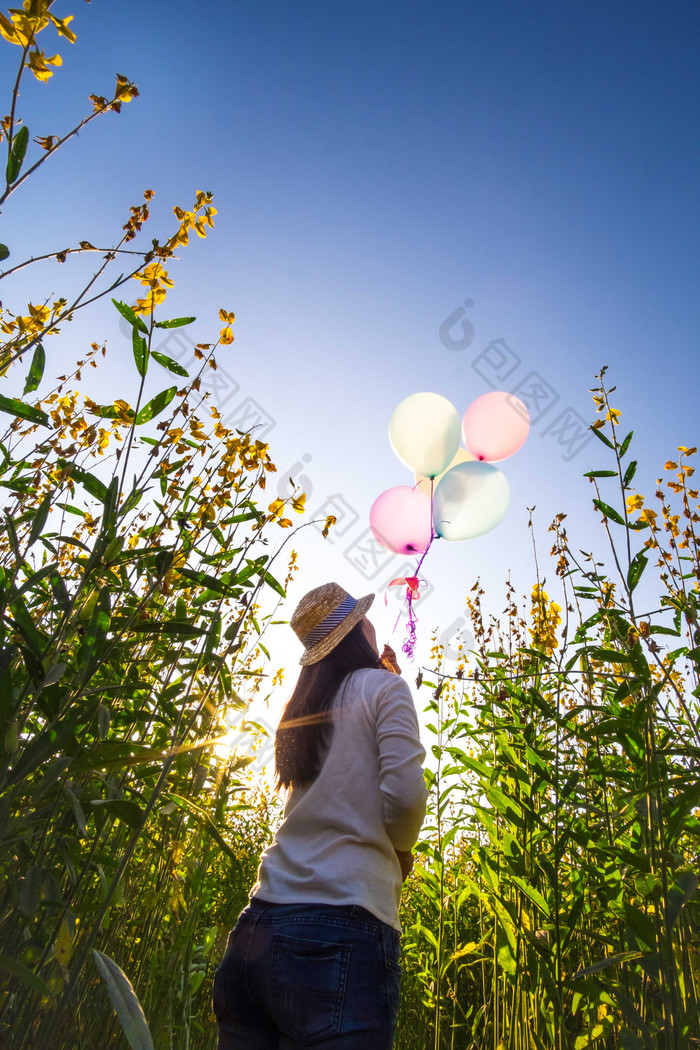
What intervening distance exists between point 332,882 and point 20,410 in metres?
1.06

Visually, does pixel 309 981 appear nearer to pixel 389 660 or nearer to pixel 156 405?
pixel 389 660

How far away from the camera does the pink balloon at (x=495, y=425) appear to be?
9.07 ft

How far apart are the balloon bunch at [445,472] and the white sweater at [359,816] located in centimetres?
126

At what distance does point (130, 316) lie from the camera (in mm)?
1201

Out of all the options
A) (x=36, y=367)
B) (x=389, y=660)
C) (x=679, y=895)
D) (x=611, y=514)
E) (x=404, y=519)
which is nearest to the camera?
(x=679, y=895)

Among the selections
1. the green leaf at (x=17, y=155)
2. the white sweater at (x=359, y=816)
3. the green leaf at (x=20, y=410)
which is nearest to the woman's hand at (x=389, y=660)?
the white sweater at (x=359, y=816)

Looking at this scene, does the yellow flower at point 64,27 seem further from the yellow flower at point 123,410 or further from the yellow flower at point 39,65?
the yellow flower at point 123,410

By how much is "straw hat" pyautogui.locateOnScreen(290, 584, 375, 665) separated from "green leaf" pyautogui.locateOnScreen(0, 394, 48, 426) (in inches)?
34.7

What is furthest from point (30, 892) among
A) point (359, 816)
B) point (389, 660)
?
point (389, 660)

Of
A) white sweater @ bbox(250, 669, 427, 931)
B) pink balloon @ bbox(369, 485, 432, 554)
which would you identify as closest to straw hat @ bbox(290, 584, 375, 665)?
white sweater @ bbox(250, 669, 427, 931)

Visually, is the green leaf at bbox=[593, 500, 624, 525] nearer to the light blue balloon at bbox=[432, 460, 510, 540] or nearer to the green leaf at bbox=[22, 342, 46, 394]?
the light blue balloon at bbox=[432, 460, 510, 540]

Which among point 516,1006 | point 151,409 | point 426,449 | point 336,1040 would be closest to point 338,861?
point 336,1040

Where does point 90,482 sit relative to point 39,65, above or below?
below

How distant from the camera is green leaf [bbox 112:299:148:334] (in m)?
1.19
